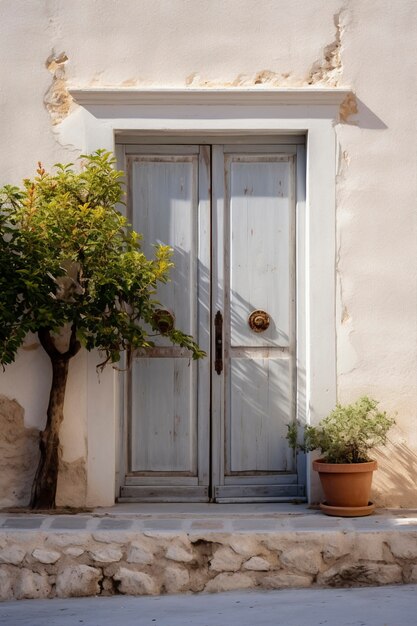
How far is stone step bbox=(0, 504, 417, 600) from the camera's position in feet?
16.7

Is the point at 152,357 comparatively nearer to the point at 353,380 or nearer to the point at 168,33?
the point at 353,380

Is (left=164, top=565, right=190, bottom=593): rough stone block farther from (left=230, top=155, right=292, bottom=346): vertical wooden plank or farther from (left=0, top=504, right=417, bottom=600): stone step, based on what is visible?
(left=230, top=155, right=292, bottom=346): vertical wooden plank

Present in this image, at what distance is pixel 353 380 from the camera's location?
5.80 m

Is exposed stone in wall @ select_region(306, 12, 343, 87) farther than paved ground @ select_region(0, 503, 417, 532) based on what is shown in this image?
Yes

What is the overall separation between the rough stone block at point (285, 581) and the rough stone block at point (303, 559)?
41 mm

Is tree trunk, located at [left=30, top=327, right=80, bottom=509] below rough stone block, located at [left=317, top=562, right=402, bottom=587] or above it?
above

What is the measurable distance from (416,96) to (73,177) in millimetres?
2031

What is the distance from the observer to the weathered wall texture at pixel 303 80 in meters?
5.82

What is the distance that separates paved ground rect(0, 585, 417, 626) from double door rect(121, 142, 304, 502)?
1.06 metres

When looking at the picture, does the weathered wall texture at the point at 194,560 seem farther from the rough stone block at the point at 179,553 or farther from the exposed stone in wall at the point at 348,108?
the exposed stone in wall at the point at 348,108

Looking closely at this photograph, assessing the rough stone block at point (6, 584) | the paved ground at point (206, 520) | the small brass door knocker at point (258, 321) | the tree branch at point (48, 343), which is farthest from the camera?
the small brass door knocker at point (258, 321)

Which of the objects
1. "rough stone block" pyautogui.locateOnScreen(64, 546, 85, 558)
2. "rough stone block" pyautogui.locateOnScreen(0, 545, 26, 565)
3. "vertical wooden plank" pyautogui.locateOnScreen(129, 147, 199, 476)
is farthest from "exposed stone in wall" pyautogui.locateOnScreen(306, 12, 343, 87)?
"rough stone block" pyautogui.locateOnScreen(0, 545, 26, 565)

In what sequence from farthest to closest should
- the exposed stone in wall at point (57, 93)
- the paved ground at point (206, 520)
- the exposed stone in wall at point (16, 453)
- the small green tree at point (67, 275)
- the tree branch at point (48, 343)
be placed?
the exposed stone in wall at point (57, 93)
the exposed stone in wall at point (16, 453)
the tree branch at point (48, 343)
the small green tree at point (67, 275)
the paved ground at point (206, 520)

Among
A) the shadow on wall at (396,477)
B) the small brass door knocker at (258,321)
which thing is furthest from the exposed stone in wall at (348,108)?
the shadow on wall at (396,477)
